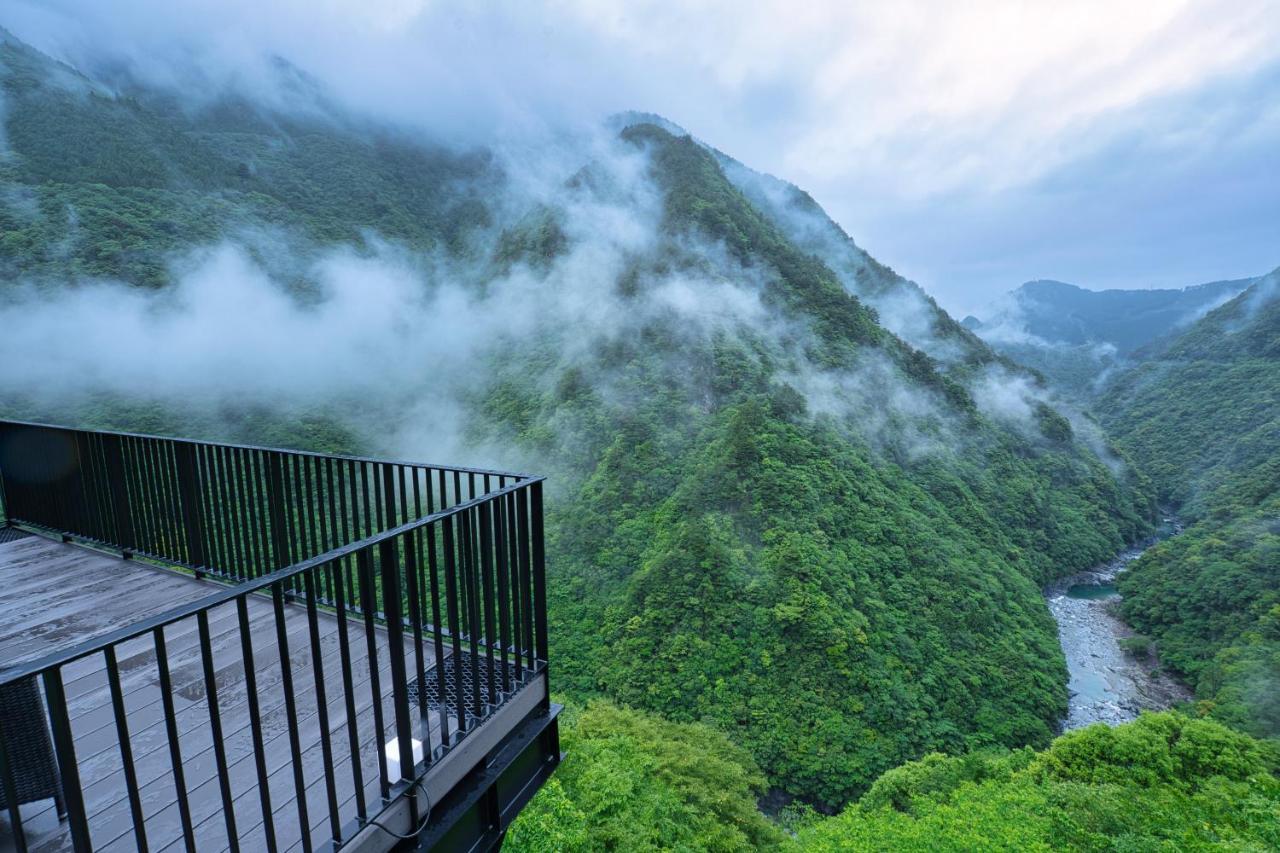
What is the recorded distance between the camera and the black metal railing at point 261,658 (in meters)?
1.60

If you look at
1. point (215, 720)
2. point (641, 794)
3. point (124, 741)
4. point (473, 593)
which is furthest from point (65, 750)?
point (641, 794)

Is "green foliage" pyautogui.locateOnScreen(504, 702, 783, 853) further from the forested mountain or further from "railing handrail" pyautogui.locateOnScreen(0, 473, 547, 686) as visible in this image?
the forested mountain

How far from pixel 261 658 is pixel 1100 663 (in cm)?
4678

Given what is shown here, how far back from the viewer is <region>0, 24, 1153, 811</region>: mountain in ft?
98.8

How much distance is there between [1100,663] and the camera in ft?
114

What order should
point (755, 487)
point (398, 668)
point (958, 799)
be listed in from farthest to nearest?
point (755, 487), point (958, 799), point (398, 668)

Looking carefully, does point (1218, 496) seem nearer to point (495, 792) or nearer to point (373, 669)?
point (495, 792)

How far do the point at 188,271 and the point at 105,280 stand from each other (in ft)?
18.8

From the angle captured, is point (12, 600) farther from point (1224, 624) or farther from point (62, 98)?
point (62, 98)

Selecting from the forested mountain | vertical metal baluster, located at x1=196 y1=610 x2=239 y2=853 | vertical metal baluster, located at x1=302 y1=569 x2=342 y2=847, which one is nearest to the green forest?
the forested mountain

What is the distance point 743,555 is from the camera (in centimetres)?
3453

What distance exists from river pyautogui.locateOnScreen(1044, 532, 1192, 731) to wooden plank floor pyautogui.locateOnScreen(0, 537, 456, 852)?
39.0 meters

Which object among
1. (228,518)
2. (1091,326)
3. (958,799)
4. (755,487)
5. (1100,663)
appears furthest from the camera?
(1091,326)

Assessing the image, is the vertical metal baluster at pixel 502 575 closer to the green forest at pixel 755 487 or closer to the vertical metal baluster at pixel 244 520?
the vertical metal baluster at pixel 244 520
